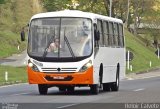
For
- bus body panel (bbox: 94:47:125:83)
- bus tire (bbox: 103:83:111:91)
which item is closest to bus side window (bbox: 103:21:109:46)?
bus body panel (bbox: 94:47:125:83)

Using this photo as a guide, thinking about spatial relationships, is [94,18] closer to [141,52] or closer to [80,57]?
[80,57]

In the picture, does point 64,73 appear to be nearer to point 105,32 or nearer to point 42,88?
point 42,88

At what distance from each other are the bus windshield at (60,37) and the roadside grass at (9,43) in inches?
1901

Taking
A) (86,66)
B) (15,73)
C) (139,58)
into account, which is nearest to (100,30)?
(86,66)

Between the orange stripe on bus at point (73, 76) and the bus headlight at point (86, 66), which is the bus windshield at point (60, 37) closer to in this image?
the bus headlight at point (86, 66)

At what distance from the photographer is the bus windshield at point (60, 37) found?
84.7 feet

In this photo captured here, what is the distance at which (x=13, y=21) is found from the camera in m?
82.9

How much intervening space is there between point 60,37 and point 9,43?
53.3m

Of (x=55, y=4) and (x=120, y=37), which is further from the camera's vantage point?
(x=55, y=4)

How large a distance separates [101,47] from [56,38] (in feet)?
7.56

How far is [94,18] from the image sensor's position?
2669 centimetres

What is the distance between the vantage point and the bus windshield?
2583 centimetres

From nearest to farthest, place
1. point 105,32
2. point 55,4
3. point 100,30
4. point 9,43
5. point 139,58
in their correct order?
1. point 100,30
2. point 105,32
3. point 9,43
4. point 139,58
5. point 55,4

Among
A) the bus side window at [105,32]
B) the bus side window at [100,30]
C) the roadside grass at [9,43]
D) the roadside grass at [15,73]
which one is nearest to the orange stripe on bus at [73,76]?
the bus side window at [100,30]
